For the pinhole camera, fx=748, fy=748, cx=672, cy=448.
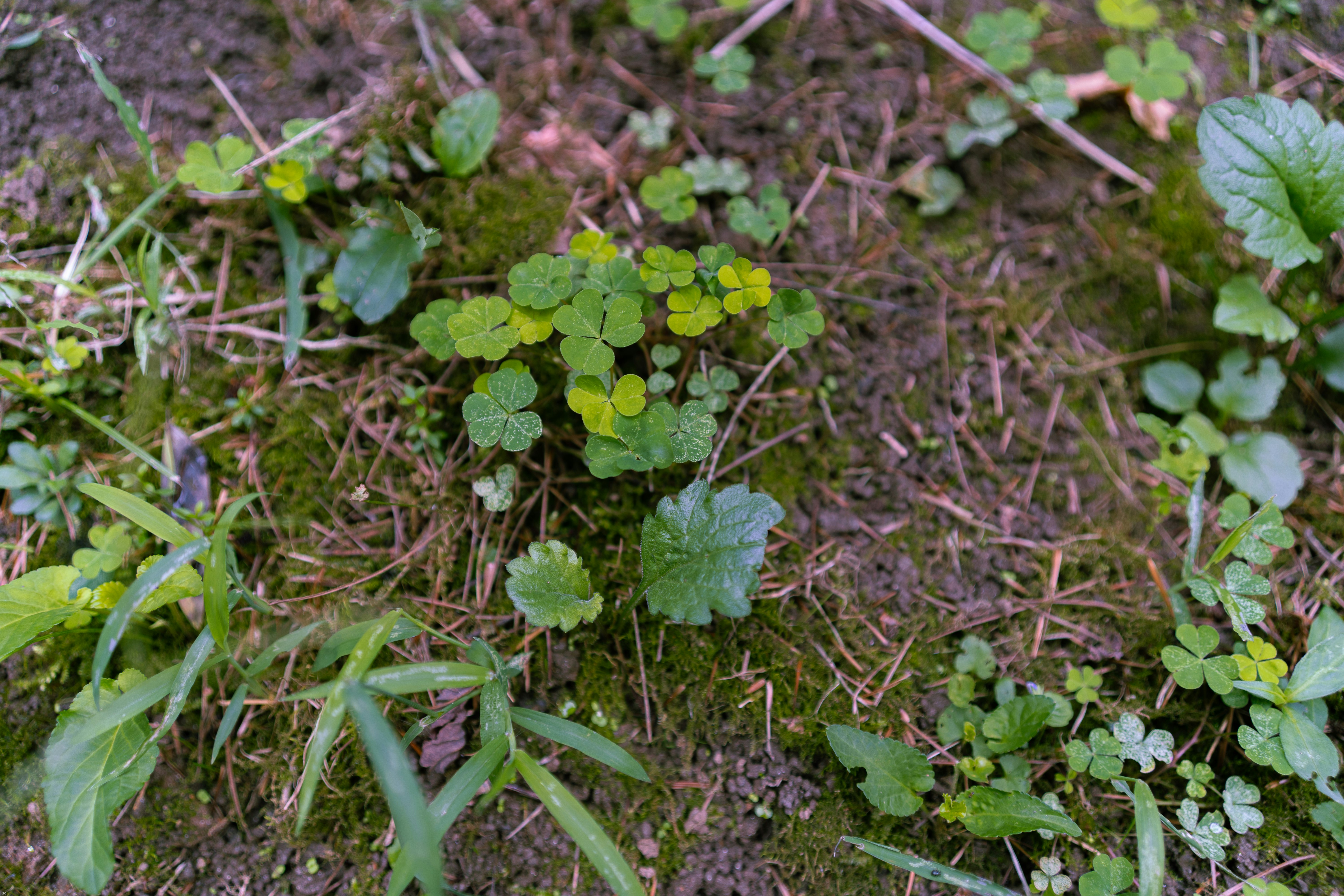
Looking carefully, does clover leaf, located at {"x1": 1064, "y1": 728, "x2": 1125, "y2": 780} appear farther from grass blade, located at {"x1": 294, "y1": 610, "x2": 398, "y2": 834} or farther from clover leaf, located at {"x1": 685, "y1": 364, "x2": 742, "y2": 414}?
grass blade, located at {"x1": 294, "y1": 610, "x2": 398, "y2": 834}

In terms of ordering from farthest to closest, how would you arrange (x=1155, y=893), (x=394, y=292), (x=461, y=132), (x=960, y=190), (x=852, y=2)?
(x=852, y=2) < (x=960, y=190) < (x=461, y=132) < (x=394, y=292) < (x=1155, y=893)

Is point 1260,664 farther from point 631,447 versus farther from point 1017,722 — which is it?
point 631,447

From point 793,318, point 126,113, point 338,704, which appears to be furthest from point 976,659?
point 126,113

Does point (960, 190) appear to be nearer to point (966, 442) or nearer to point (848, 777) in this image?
point (966, 442)

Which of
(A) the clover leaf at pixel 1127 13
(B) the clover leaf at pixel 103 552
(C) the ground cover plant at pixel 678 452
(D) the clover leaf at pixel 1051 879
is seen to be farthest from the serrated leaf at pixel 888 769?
(A) the clover leaf at pixel 1127 13

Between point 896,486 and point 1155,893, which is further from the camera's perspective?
point 896,486

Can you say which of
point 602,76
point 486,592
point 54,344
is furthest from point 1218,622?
point 54,344
